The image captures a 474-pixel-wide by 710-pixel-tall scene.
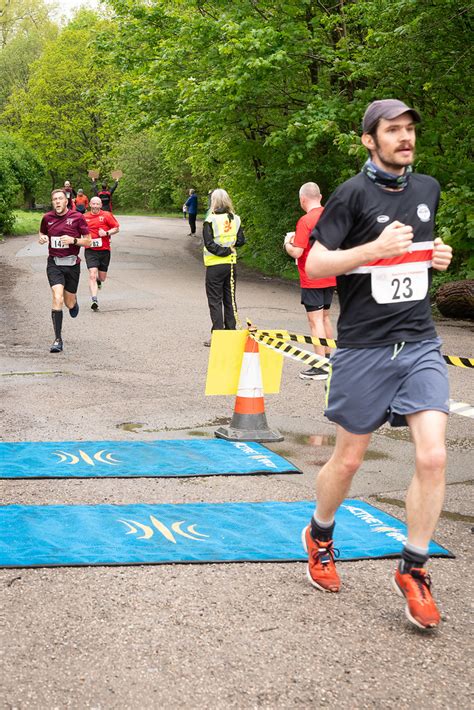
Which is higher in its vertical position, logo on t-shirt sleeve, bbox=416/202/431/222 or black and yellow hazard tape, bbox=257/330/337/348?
logo on t-shirt sleeve, bbox=416/202/431/222

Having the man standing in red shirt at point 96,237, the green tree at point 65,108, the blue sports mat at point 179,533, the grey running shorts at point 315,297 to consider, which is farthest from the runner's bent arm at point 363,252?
the green tree at point 65,108

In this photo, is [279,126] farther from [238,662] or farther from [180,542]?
Answer: [238,662]

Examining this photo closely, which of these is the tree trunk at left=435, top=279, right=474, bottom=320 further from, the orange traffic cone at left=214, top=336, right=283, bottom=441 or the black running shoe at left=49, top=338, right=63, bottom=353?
the orange traffic cone at left=214, top=336, right=283, bottom=441

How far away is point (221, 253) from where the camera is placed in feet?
40.2

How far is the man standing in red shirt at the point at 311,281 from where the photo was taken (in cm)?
1044

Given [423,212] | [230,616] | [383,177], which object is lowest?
[230,616]

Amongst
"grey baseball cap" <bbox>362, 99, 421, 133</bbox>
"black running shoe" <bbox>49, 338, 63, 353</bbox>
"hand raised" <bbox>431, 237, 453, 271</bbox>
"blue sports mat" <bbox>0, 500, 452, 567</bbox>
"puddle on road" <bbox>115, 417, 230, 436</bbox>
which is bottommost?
"black running shoe" <bbox>49, 338, 63, 353</bbox>

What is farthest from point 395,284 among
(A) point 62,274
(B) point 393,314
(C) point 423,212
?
(A) point 62,274

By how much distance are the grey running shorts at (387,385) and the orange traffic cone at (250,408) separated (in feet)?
11.9

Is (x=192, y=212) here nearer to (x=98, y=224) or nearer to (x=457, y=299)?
(x=98, y=224)

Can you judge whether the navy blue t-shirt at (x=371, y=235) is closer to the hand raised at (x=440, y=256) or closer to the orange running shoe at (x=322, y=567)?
the hand raised at (x=440, y=256)

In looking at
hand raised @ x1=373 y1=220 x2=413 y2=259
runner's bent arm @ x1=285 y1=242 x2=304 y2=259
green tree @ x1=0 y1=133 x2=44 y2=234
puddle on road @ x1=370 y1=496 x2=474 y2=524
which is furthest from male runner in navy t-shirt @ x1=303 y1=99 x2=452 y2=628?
green tree @ x1=0 y1=133 x2=44 y2=234

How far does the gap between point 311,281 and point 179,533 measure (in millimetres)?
5661

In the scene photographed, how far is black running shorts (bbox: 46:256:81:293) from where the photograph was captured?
13.0 metres
